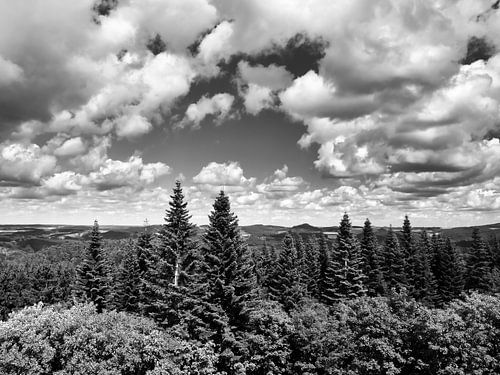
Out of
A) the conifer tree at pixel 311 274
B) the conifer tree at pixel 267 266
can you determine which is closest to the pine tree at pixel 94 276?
the conifer tree at pixel 267 266

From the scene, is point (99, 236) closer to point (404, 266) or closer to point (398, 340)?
point (398, 340)

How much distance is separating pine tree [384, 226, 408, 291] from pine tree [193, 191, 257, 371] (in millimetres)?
32110

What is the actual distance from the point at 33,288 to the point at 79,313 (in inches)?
2383

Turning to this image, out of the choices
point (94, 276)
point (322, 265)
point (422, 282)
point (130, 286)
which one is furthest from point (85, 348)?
point (322, 265)

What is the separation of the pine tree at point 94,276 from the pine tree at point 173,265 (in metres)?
10.7

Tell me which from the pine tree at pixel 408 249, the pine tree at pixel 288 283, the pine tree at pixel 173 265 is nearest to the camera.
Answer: the pine tree at pixel 173 265

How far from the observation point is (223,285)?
33.1m

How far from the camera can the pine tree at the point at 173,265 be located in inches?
1362

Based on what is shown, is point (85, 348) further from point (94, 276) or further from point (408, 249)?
point (408, 249)

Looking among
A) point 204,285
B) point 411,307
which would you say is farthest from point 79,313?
point 411,307

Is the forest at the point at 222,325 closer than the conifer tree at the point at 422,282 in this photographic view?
Yes

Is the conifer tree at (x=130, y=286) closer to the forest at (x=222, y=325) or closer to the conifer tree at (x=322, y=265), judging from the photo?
the forest at (x=222, y=325)

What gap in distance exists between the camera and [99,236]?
47.0m

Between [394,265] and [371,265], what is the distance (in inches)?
138
